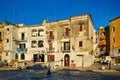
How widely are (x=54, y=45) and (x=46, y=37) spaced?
13.5ft

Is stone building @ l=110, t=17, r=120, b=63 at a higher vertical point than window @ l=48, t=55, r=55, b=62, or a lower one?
higher

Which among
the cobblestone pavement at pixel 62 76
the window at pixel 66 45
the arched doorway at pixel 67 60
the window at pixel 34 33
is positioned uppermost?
the window at pixel 34 33

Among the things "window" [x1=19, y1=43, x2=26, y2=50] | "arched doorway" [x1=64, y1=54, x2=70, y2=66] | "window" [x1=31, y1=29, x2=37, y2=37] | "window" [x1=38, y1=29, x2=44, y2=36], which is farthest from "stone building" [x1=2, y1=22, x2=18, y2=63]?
"arched doorway" [x1=64, y1=54, x2=70, y2=66]

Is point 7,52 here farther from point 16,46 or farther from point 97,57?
point 97,57

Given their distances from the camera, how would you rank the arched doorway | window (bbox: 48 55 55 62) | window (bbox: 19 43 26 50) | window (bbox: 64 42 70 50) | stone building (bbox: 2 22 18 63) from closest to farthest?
the arched doorway < window (bbox: 64 42 70 50) < window (bbox: 48 55 55 62) < stone building (bbox: 2 22 18 63) < window (bbox: 19 43 26 50)

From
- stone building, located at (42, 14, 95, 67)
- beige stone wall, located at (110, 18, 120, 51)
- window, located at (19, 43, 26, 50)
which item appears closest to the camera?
stone building, located at (42, 14, 95, 67)

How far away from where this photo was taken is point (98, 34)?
6297cm

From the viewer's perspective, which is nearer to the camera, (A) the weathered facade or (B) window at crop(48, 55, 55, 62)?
(A) the weathered facade

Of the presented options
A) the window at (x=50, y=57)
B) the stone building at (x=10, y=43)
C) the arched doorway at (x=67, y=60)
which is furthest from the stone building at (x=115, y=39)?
Result: the stone building at (x=10, y=43)

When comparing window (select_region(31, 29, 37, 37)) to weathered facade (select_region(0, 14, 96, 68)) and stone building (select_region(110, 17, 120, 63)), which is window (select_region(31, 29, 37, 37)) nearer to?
weathered facade (select_region(0, 14, 96, 68))

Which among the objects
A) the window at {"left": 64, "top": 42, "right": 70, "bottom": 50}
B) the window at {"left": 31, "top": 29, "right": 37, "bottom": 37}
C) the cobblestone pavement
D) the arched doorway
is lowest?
the cobblestone pavement

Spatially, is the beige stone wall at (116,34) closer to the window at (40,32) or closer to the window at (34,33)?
the window at (40,32)

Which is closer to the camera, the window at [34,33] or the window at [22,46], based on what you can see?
the window at [34,33]

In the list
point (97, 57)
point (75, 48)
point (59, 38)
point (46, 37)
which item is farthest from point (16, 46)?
point (97, 57)
